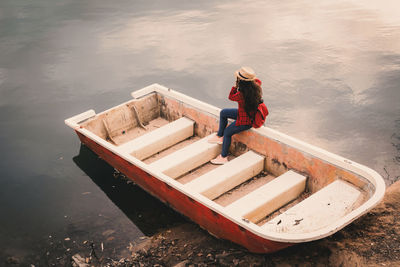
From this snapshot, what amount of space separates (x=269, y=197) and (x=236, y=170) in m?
0.66

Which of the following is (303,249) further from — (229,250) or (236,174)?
(236,174)

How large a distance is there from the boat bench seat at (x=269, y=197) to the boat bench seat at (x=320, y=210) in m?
0.32

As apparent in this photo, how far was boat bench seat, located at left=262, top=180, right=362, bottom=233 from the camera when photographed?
379cm

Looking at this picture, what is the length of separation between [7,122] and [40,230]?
3543 millimetres

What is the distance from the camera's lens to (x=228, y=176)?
4.74 m

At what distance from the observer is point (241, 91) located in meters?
4.65

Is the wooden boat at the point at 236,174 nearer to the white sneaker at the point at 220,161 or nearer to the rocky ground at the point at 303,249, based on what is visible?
the white sneaker at the point at 220,161

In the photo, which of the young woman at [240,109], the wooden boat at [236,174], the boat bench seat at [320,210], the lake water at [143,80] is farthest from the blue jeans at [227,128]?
the boat bench seat at [320,210]

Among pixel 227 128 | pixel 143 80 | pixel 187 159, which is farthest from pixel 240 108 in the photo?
pixel 143 80

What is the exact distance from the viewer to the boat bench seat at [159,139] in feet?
18.0

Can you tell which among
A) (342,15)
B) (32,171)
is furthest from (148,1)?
(32,171)

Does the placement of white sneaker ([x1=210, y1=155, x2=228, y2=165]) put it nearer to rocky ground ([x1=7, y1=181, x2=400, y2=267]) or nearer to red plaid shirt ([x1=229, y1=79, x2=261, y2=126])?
red plaid shirt ([x1=229, y1=79, x2=261, y2=126])

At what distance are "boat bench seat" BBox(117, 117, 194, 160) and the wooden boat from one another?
15 mm

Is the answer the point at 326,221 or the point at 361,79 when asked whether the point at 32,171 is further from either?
the point at 361,79
